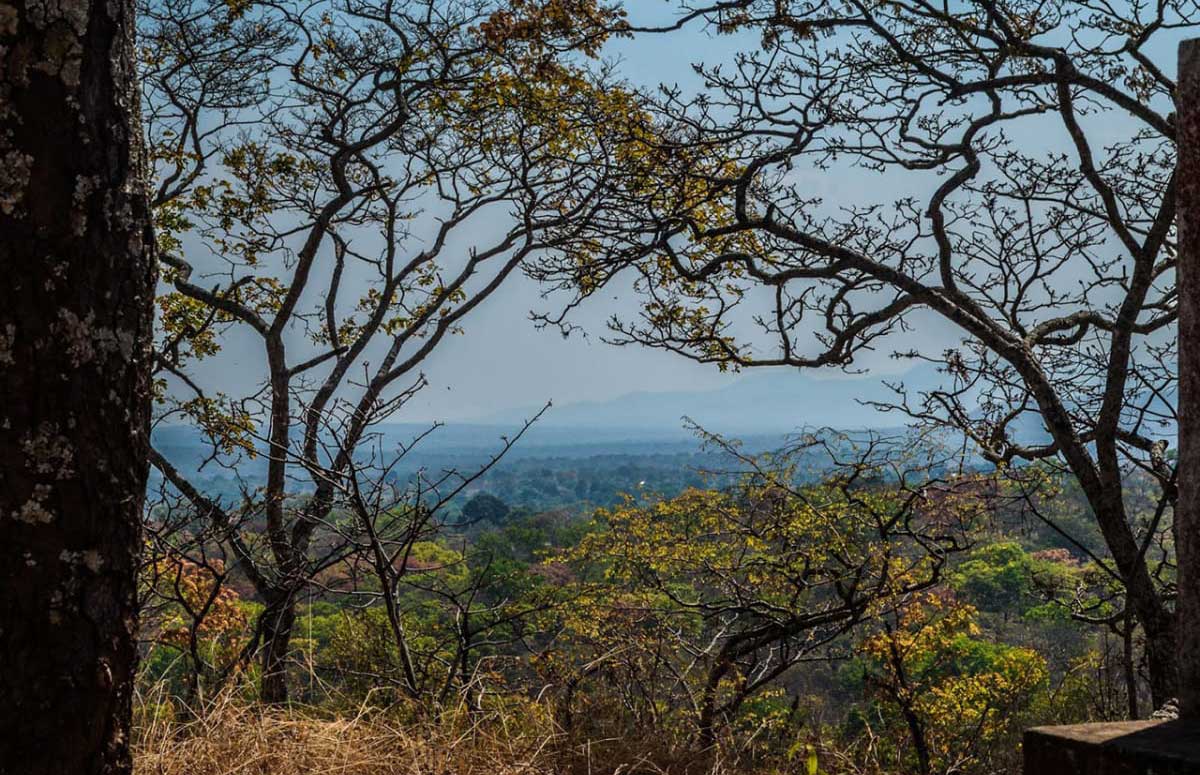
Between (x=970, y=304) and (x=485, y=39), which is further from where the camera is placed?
(x=485, y=39)

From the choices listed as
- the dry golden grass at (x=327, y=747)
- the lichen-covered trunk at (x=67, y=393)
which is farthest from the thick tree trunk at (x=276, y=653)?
the lichen-covered trunk at (x=67, y=393)

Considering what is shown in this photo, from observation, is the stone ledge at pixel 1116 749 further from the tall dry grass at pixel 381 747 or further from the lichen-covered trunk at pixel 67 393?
the lichen-covered trunk at pixel 67 393

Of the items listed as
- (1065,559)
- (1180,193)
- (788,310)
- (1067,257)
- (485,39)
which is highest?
(485,39)

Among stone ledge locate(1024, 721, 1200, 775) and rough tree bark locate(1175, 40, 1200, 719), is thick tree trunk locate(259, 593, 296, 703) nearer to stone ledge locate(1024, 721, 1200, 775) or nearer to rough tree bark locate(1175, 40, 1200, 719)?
stone ledge locate(1024, 721, 1200, 775)

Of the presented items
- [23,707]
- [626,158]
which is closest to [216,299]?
[626,158]

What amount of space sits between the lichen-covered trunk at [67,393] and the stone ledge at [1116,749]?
7.34 feet

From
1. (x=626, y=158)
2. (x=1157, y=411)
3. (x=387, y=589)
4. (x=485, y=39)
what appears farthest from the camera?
(x=485, y=39)

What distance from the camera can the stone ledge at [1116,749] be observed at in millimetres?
2111

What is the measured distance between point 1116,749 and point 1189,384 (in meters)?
1.00

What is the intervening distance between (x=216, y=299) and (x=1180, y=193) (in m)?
9.97

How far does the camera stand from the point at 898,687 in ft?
22.3

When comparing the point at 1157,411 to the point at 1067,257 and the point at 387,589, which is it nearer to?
the point at 1067,257

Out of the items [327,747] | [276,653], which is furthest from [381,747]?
[276,653]

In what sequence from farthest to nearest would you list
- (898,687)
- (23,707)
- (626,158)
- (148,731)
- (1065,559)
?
1. (1065,559)
2. (626,158)
3. (898,687)
4. (148,731)
5. (23,707)
